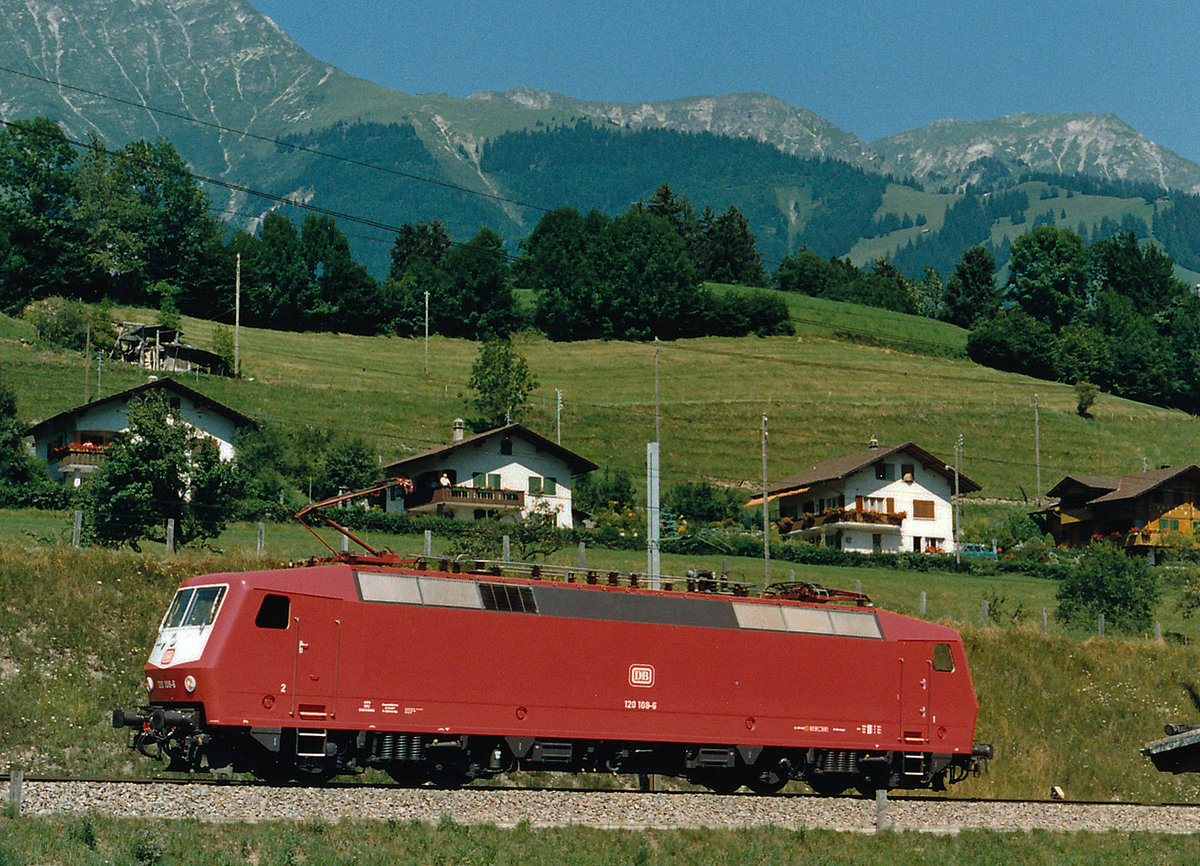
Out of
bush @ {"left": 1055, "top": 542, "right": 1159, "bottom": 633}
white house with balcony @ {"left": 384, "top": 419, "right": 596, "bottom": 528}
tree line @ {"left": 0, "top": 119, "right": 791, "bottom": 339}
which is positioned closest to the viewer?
bush @ {"left": 1055, "top": 542, "right": 1159, "bottom": 633}

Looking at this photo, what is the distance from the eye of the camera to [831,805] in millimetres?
28656

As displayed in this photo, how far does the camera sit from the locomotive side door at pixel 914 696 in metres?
33.1

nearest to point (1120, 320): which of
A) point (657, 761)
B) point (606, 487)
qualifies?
point (606, 487)

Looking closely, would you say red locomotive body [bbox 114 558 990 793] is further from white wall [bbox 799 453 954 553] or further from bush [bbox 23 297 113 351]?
bush [bbox 23 297 113 351]

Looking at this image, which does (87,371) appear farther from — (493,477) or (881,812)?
(881,812)

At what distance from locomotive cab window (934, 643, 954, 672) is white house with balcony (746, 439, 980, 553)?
52.8m

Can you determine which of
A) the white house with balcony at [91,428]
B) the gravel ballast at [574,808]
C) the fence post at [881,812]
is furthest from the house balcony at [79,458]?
the fence post at [881,812]

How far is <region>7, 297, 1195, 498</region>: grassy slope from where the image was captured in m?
104

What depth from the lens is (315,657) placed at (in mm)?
26453

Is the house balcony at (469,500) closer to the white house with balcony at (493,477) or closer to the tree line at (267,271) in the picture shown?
the white house with balcony at (493,477)

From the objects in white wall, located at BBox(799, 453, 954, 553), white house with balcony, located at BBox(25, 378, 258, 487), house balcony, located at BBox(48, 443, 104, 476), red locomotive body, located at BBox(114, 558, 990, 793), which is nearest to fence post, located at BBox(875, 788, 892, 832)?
red locomotive body, located at BBox(114, 558, 990, 793)

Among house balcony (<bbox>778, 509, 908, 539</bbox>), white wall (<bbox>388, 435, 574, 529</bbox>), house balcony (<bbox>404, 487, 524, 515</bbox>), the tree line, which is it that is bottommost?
house balcony (<bbox>778, 509, 908, 539</bbox>)

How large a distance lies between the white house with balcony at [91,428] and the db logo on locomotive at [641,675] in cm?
5069

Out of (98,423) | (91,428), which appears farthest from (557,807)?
(98,423)
